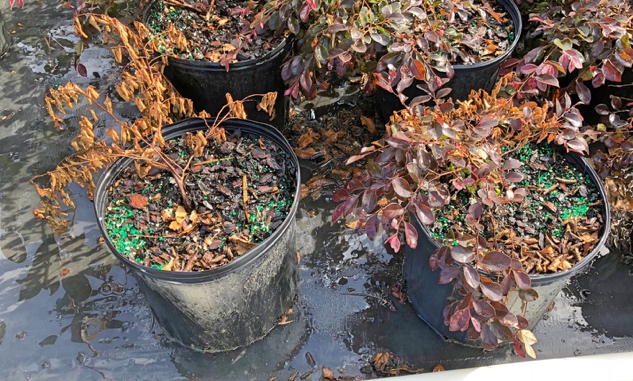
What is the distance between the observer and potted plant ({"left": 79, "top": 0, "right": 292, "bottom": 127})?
2045 mm

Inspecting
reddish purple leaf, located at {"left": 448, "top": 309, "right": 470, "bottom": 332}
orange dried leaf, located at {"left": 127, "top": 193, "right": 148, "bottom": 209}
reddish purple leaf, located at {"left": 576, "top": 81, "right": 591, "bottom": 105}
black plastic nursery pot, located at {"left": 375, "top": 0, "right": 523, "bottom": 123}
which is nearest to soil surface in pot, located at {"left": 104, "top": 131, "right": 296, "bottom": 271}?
orange dried leaf, located at {"left": 127, "top": 193, "right": 148, "bottom": 209}

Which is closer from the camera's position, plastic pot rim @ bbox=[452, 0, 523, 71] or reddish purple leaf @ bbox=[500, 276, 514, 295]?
reddish purple leaf @ bbox=[500, 276, 514, 295]

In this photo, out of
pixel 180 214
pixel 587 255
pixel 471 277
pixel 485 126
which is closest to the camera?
pixel 471 277

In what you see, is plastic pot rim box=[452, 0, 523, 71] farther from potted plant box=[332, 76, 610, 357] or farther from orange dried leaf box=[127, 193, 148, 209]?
orange dried leaf box=[127, 193, 148, 209]

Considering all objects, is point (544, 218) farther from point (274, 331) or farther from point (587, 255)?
point (274, 331)

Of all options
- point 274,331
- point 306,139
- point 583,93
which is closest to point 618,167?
point 583,93

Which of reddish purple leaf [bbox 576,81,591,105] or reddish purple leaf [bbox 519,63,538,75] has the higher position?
reddish purple leaf [bbox 519,63,538,75]

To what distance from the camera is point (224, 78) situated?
2.09 meters

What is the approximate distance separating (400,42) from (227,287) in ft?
3.21

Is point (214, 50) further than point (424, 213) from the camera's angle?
Yes

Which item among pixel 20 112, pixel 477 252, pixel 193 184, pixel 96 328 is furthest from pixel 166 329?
pixel 20 112

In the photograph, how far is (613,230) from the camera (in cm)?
204

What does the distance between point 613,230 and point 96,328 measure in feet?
6.51

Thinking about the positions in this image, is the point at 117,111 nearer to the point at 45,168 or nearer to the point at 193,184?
the point at 45,168
